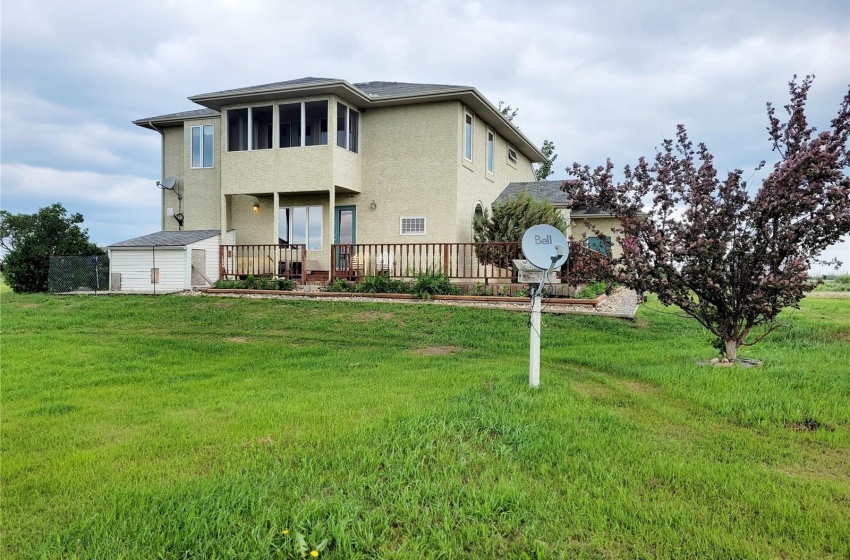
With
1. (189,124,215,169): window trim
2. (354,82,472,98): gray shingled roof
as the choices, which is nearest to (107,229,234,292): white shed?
(189,124,215,169): window trim

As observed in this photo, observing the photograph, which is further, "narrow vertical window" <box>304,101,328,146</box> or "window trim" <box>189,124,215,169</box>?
"window trim" <box>189,124,215,169</box>

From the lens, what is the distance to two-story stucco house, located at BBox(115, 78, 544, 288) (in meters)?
14.7

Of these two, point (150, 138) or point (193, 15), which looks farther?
point (150, 138)

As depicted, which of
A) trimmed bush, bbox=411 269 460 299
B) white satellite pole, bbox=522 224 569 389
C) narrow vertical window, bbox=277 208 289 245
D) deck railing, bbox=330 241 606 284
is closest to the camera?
white satellite pole, bbox=522 224 569 389

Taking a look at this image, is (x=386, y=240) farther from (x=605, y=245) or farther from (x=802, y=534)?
(x=802, y=534)

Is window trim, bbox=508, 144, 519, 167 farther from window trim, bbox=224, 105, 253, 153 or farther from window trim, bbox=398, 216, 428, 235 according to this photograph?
window trim, bbox=224, 105, 253, 153

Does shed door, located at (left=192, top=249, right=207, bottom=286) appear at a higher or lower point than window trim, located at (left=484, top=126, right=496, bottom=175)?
lower

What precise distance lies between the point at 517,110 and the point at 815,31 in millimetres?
26138

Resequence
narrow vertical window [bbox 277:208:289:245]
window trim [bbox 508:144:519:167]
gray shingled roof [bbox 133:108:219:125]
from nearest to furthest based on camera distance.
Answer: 1. narrow vertical window [bbox 277:208:289:245]
2. gray shingled roof [bbox 133:108:219:125]
3. window trim [bbox 508:144:519:167]

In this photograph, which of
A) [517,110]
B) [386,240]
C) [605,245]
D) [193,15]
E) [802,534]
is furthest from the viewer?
[517,110]

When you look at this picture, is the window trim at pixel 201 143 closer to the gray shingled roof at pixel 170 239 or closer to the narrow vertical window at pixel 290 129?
the gray shingled roof at pixel 170 239

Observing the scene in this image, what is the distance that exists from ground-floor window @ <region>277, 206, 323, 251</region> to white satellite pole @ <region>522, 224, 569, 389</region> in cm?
1177

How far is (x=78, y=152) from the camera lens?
963 cm

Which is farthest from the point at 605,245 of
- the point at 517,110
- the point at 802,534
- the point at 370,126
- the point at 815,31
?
the point at 517,110
